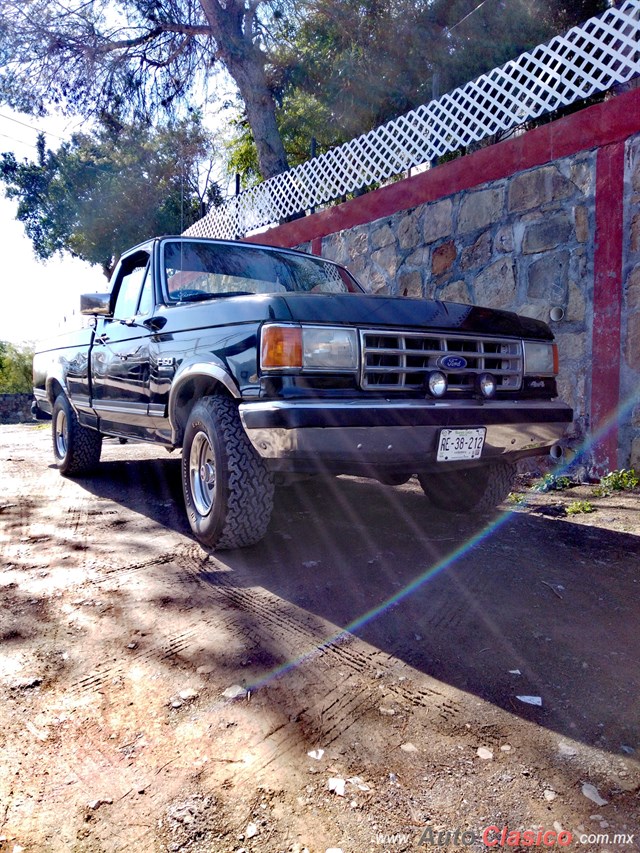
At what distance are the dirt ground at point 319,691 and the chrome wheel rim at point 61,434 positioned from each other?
2.33 metres

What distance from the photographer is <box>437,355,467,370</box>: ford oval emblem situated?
297cm

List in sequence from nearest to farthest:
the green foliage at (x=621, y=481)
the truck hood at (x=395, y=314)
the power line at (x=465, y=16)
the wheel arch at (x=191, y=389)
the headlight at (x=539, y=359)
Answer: the truck hood at (x=395, y=314)
the wheel arch at (x=191, y=389)
the headlight at (x=539, y=359)
the green foliage at (x=621, y=481)
the power line at (x=465, y=16)

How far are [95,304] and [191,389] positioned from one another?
6.14 feet

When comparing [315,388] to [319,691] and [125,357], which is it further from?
[125,357]

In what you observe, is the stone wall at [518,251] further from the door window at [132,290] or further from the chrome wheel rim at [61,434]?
the chrome wheel rim at [61,434]

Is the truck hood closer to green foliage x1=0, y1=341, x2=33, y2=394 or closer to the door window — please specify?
the door window

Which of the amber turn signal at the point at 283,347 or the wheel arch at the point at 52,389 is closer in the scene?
the amber turn signal at the point at 283,347

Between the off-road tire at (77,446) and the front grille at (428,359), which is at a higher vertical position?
the front grille at (428,359)

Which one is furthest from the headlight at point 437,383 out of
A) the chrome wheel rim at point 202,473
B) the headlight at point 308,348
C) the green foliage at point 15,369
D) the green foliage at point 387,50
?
the green foliage at point 15,369

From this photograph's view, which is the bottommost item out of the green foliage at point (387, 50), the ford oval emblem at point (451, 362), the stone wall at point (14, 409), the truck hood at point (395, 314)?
the stone wall at point (14, 409)

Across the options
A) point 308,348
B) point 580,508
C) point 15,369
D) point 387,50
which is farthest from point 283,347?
point 15,369

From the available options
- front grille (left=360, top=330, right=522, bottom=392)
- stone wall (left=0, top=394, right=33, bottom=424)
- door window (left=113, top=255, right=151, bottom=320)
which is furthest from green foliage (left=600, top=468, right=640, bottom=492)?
stone wall (left=0, top=394, right=33, bottom=424)

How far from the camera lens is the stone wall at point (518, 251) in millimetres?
4918

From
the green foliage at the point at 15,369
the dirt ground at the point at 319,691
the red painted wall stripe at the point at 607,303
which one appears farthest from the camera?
the green foliage at the point at 15,369
